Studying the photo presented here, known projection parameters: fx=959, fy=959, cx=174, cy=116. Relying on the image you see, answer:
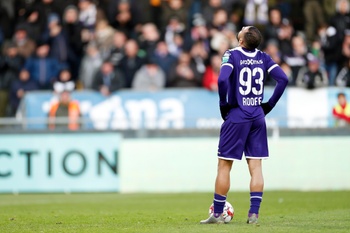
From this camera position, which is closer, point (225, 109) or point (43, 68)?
point (225, 109)

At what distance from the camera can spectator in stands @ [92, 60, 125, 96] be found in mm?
24031

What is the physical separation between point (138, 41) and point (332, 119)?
5.97 metres

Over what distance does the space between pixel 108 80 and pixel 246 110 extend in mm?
12163

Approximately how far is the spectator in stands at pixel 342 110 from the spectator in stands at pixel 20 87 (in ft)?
25.2

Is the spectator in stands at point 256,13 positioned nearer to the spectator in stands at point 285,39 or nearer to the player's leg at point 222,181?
the spectator in stands at point 285,39

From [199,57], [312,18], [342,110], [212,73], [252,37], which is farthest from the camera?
[312,18]

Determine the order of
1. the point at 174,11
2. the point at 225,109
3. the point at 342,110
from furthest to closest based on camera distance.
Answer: the point at 174,11 → the point at 342,110 → the point at 225,109

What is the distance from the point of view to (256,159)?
40.9 ft

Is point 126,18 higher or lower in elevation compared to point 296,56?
higher

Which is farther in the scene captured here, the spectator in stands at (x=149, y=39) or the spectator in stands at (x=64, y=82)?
the spectator in stands at (x=149, y=39)

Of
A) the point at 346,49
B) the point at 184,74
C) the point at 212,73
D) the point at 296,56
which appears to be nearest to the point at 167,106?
the point at 184,74

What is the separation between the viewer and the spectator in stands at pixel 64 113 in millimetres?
23312

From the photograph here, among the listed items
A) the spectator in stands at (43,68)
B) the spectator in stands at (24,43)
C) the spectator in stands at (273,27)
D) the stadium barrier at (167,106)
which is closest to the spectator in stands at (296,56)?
the spectator in stands at (273,27)

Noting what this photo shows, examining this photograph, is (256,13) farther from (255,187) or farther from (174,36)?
(255,187)
